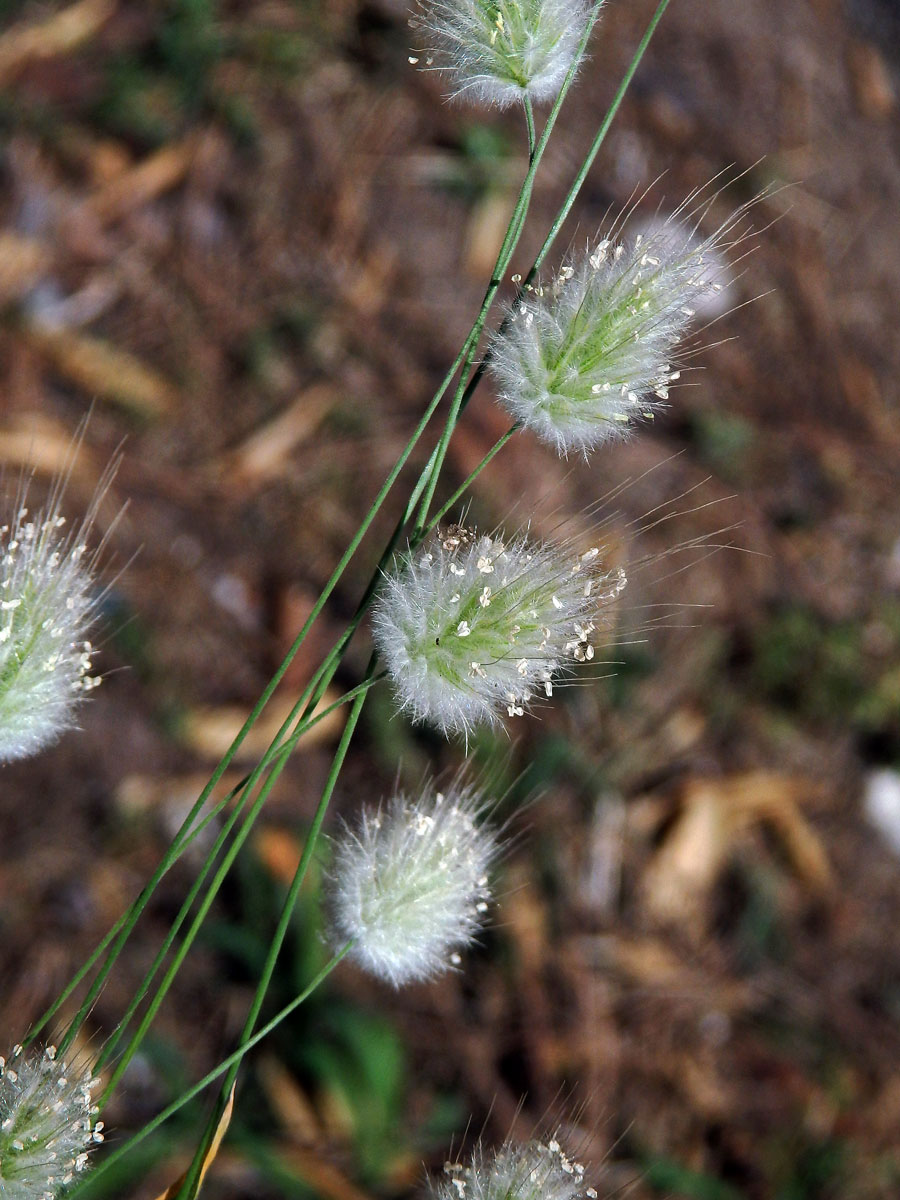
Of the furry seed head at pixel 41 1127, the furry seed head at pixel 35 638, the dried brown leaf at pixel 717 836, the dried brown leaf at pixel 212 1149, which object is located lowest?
the dried brown leaf at pixel 717 836

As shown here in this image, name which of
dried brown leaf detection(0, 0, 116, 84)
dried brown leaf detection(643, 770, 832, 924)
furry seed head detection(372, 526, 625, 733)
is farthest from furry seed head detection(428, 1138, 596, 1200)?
dried brown leaf detection(0, 0, 116, 84)

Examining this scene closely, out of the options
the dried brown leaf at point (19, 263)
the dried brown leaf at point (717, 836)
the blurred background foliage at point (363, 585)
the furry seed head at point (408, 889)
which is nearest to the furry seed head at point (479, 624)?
the furry seed head at point (408, 889)

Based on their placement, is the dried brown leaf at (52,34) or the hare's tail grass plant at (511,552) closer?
the hare's tail grass plant at (511,552)

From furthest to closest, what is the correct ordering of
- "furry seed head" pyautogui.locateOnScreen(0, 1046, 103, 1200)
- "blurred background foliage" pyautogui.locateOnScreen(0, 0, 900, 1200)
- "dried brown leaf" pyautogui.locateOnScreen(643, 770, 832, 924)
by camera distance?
"dried brown leaf" pyautogui.locateOnScreen(643, 770, 832, 924)
"blurred background foliage" pyautogui.locateOnScreen(0, 0, 900, 1200)
"furry seed head" pyautogui.locateOnScreen(0, 1046, 103, 1200)

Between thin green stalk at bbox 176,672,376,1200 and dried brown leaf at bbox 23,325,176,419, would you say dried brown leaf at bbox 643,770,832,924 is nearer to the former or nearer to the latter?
dried brown leaf at bbox 23,325,176,419

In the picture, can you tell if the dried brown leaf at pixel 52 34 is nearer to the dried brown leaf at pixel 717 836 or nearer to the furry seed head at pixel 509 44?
the furry seed head at pixel 509 44

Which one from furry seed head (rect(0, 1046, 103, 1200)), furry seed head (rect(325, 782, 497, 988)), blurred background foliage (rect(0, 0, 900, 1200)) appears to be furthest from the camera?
blurred background foliage (rect(0, 0, 900, 1200))

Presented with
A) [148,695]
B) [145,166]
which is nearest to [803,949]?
[148,695]
